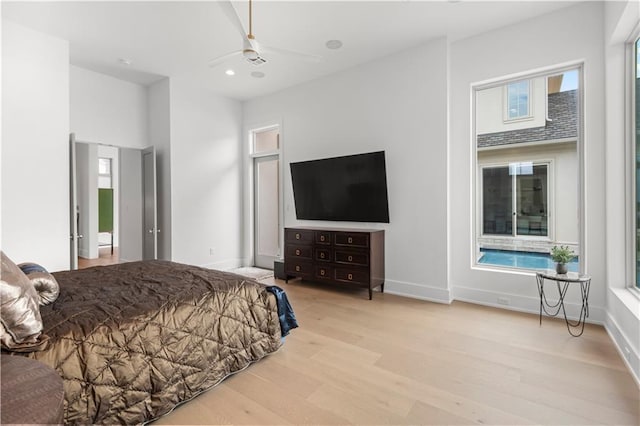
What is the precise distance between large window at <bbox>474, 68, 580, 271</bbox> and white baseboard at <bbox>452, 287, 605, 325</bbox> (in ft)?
1.17

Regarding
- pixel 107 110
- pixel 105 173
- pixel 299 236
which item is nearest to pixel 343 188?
pixel 299 236

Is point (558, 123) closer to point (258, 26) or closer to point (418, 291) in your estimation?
point (418, 291)

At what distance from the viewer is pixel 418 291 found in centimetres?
398

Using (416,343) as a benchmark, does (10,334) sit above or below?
above

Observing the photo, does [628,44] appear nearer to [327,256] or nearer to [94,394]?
[327,256]

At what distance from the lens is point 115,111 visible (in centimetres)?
492

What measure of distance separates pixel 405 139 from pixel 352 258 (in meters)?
1.65

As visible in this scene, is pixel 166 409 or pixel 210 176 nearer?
pixel 166 409

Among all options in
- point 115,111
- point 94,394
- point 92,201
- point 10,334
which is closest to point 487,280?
point 94,394

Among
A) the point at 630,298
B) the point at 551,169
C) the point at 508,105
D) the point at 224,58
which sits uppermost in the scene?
the point at 224,58

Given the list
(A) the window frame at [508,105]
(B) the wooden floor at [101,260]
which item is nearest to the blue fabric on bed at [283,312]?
(A) the window frame at [508,105]

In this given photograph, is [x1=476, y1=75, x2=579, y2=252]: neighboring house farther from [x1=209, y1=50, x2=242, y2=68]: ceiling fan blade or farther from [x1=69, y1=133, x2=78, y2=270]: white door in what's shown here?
[x1=69, y1=133, x2=78, y2=270]: white door

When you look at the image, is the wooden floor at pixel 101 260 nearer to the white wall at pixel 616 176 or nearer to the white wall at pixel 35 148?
the white wall at pixel 35 148

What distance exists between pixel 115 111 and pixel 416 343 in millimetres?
5235
